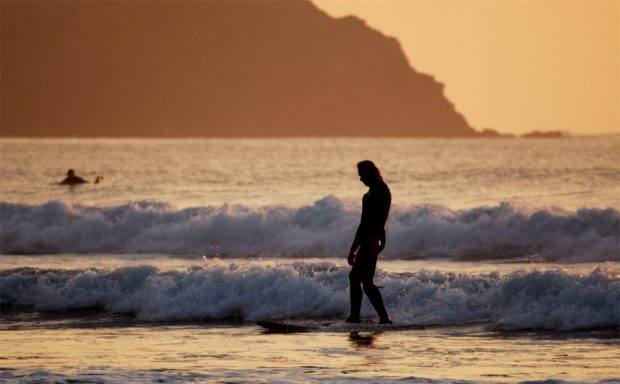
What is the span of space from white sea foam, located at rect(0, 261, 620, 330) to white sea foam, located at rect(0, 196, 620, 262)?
8.08 m

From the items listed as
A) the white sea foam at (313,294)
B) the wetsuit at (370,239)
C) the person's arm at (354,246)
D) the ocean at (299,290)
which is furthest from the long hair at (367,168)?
the white sea foam at (313,294)

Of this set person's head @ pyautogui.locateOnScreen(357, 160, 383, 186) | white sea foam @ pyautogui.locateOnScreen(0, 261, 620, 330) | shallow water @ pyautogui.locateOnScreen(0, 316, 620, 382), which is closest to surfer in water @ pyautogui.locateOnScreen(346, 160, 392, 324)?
person's head @ pyautogui.locateOnScreen(357, 160, 383, 186)

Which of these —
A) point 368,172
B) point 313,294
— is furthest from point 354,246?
point 313,294

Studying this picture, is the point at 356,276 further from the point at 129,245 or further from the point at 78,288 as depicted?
the point at 129,245

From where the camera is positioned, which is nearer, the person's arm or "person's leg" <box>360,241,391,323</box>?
the person's arm

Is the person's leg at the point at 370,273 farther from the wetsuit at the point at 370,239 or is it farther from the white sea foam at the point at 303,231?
the white sea foam at the point at 303,231

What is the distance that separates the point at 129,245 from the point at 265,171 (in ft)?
96.2

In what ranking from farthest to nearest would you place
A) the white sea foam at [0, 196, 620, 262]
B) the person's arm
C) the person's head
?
1. the white sea foam at [0, 196, 620, 262]
2. the person's head
3. the person's arm

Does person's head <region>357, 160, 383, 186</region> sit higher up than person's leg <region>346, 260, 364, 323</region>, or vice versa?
person's head <region>357, 160, 383, 186</region>

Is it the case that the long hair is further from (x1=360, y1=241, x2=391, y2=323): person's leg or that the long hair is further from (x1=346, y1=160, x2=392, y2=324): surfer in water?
(x1=360, y1=241, x2=391, y2=323): person's leg

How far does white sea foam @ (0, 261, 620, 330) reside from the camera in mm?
19484

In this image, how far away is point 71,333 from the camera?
62.9ft

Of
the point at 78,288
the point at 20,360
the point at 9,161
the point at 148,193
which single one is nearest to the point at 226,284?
the point at 78,288

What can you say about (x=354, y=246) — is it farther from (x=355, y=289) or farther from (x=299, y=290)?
(x=299, y=290)
